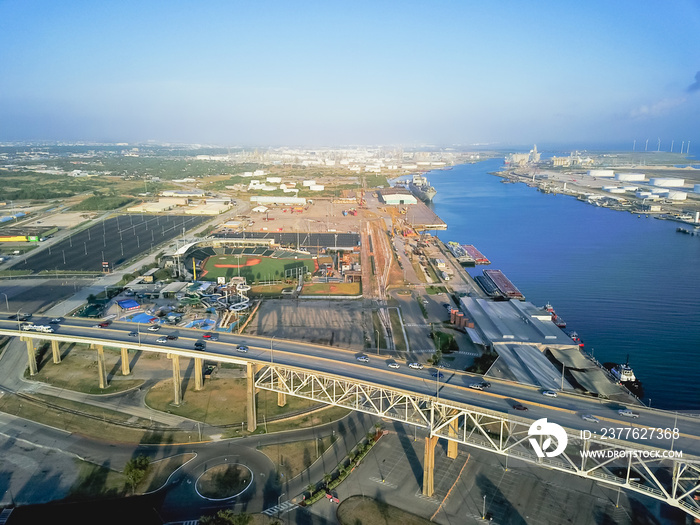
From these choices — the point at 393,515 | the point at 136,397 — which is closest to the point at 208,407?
the point at 136,397

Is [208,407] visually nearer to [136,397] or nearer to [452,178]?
[136,397]

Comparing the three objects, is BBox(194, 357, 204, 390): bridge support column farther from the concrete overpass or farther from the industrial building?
the industrial building

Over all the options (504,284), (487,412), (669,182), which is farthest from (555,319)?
(669,182)

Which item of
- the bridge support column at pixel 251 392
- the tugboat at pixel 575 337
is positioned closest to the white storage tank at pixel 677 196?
the tugboat at pixel 575 337

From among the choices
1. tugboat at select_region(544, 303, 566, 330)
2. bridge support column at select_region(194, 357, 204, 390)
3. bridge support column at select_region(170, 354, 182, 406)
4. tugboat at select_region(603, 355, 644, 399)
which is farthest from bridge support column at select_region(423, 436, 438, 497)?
tugboat at select_region(544, 303, 566, 330)

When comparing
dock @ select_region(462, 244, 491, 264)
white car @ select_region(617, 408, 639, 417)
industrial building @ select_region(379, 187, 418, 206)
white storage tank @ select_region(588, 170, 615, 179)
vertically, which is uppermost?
white storage tank @ select_region(588, 170, 615, 179)

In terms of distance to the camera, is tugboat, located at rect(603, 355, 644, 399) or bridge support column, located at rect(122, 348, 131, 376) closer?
tugboat, located at rect(603, 355, 644, 399)

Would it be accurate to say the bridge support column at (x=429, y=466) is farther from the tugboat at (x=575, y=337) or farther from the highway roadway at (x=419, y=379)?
the tugboat at (x=575, y=337)

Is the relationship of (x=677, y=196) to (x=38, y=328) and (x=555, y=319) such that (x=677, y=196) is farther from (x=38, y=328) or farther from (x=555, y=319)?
(x=38, y=328)
